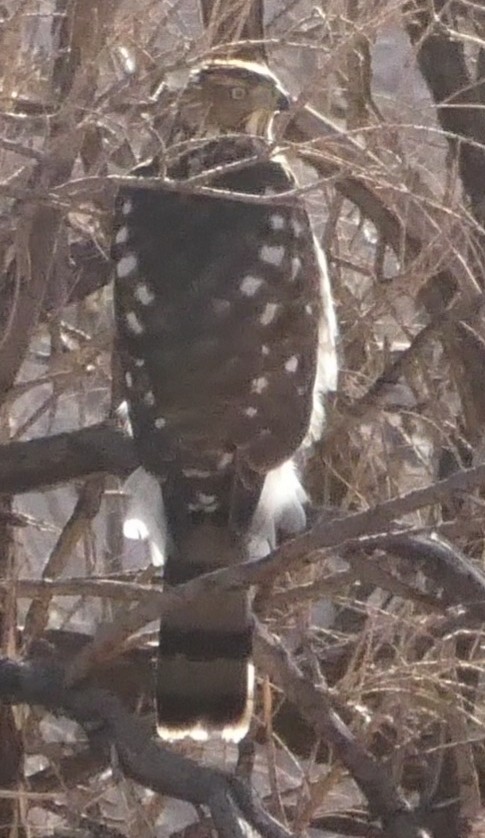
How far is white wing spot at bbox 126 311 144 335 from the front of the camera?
2631 mm

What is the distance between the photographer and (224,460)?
256 cm

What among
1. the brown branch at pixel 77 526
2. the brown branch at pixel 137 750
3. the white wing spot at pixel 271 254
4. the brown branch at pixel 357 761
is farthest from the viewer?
the brown branch at pixel 77 526

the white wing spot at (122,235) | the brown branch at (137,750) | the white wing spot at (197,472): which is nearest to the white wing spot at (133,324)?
the white wing spot at (122,235)

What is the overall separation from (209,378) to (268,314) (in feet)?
0.52

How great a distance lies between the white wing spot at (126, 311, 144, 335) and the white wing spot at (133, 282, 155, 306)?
29 millimetres

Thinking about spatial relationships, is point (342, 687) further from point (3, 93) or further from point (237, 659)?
point (3, 93)

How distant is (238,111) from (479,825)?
4.30ft

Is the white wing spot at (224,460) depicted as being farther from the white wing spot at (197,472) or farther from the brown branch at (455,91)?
the brown branch at (455,91)

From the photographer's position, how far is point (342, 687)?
2.78m

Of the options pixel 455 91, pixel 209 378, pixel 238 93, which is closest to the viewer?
pixel 209 378

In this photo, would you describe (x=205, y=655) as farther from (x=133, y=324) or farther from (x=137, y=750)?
(x=133, y=324)

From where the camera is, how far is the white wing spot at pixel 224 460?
8.40ft

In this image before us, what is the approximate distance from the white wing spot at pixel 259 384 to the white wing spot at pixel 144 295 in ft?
0.76

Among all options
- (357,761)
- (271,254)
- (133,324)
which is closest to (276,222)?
(271,254)
